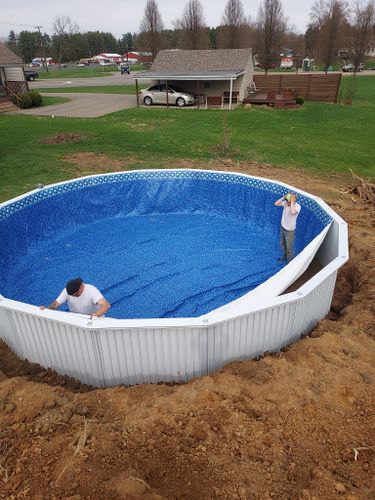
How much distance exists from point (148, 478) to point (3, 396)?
2.15 meters

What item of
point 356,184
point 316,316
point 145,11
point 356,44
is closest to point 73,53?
point 145,11

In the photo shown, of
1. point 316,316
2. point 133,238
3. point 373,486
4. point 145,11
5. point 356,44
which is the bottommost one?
point 133,238

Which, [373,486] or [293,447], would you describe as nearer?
[373,486]

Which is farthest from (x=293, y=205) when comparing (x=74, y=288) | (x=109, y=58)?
(x=109, y=58)

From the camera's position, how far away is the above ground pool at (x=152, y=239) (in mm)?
8164

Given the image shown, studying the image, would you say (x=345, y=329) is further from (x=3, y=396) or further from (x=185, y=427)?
(x=3, y=396)

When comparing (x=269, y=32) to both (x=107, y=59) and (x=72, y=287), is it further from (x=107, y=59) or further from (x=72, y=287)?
(x=107, y=59)

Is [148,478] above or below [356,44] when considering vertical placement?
below

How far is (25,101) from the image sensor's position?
26719mm

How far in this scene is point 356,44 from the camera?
4306 centimetres

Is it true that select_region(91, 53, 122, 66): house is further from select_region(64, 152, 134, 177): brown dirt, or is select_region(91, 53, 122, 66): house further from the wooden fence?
select_region(64, 152, 134, 177): brown dirt

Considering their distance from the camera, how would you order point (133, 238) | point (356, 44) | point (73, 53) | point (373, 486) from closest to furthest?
1. point (373, 486)
2. point (133, 238)
3. point (356, 44)
4. point (73, 53)

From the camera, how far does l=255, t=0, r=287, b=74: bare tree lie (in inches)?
1556

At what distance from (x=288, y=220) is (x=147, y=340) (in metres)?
4.92
